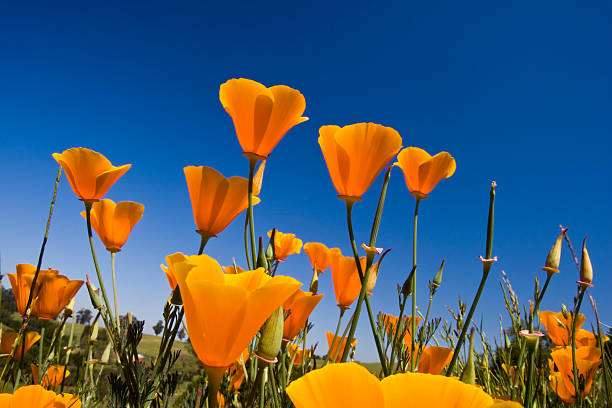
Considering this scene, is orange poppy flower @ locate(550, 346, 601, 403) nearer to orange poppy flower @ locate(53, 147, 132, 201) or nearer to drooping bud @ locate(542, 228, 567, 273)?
drooping bud @ locate(542, 228, 567, 273)

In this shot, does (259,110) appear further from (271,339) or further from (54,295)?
(54,295)

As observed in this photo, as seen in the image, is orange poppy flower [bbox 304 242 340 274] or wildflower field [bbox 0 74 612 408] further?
orange poppy flower [bbox 304 242 340 274]

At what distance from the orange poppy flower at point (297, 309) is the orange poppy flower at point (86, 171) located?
2.95 feet

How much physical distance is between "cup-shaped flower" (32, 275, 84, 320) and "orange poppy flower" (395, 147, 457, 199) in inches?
65.8

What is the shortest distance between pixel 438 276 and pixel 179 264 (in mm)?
1405

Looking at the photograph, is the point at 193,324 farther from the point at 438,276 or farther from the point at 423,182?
the point at 438,276

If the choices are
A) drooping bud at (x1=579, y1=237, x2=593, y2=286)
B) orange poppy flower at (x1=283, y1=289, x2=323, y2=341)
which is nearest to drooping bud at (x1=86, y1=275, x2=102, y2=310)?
orange poppy flower at (x1=283, y1=289, x2=323, y2=341)

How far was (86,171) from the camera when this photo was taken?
5.44 ft

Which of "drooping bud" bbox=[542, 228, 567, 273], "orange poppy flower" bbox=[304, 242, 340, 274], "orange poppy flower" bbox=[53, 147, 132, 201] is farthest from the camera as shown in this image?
"orange poppy flower" bbox=[304, 242, 340, 274]

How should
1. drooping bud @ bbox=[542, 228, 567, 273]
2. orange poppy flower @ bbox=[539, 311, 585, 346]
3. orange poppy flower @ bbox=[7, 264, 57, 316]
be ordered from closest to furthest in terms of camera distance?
drooping bud @ bbox=[542, 228, 567, 273] → orange poppy flower @ bbox=[7, 264, 57, 316] → orange poppy flower @ bbox=[539, 311, 585, 346]

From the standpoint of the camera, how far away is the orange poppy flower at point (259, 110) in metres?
1.30

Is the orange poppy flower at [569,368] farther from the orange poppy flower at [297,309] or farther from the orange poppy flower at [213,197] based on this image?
the orange poppy flower at [213,197]

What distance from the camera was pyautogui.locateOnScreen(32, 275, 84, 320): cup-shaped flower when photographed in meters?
1.98

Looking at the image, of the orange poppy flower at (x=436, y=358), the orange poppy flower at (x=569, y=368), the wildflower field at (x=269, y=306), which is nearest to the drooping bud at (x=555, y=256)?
the wildflower field at (x=269, y=306)
